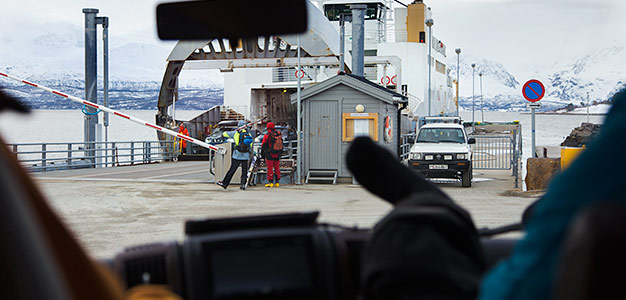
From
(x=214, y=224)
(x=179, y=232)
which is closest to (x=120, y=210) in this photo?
(x=179, y=232)

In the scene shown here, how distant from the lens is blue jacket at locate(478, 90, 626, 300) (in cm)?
81

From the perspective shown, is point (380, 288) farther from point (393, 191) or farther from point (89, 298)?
point (89, 298)

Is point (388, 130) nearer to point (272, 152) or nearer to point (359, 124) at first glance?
point (359, 124)

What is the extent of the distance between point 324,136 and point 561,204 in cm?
1878

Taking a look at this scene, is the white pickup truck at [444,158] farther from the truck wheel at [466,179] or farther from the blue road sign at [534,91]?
the blue road sign at [534,91]

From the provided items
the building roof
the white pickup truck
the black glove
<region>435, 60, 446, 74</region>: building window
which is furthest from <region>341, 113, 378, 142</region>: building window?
<region>435, 60, 446, 74</region>: building window

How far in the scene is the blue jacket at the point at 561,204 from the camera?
0.81 m

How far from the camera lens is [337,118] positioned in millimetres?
19500

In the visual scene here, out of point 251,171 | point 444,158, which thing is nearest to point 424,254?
point 251,171

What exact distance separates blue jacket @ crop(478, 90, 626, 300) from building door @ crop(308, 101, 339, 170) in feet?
60.9

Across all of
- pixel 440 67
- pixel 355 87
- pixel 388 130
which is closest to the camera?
pixel 355 87

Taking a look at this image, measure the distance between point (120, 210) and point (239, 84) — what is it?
3634 cm

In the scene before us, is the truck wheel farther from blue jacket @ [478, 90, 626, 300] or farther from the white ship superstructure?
blue jacket @ [478, 90, 626, 300]

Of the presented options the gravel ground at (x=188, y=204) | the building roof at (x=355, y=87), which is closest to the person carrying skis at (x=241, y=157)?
the gravel ground at (x=188, y=204)
